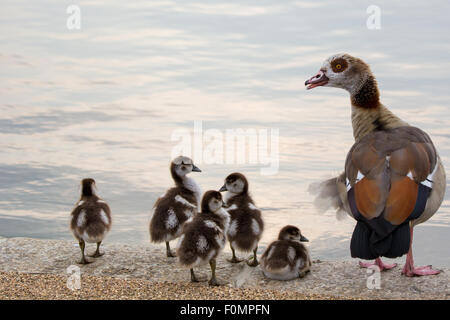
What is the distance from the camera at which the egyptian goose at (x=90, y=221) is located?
7.61m

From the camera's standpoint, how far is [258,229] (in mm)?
7422

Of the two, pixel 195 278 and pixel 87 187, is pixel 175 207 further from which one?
pixel 87 187

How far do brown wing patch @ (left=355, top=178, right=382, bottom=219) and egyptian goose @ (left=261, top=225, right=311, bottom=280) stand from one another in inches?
53.4

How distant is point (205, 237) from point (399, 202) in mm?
2040

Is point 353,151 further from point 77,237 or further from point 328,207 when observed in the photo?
point 77,237

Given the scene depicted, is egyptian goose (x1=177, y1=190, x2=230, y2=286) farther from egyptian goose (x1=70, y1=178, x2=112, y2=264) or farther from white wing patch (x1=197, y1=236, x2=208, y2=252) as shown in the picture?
egyptian goose (x1=70, y1=178, x2=112, y2=264)

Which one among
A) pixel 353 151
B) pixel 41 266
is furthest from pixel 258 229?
pixel 41 266

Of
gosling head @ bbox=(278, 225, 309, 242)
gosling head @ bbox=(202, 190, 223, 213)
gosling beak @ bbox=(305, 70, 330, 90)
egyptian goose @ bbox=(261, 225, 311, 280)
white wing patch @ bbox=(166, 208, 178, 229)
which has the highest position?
gosling beak @ bbox=(305, 70, 330, 90)

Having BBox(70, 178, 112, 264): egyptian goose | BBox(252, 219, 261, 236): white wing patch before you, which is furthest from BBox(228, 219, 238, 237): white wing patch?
BBox(70, 178, 112, 264): egyptian goose

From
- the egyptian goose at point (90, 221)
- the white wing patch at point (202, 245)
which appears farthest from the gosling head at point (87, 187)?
the white wing patch at point (202, 245)

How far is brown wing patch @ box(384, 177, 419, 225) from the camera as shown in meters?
5.76

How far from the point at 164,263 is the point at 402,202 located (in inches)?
124
